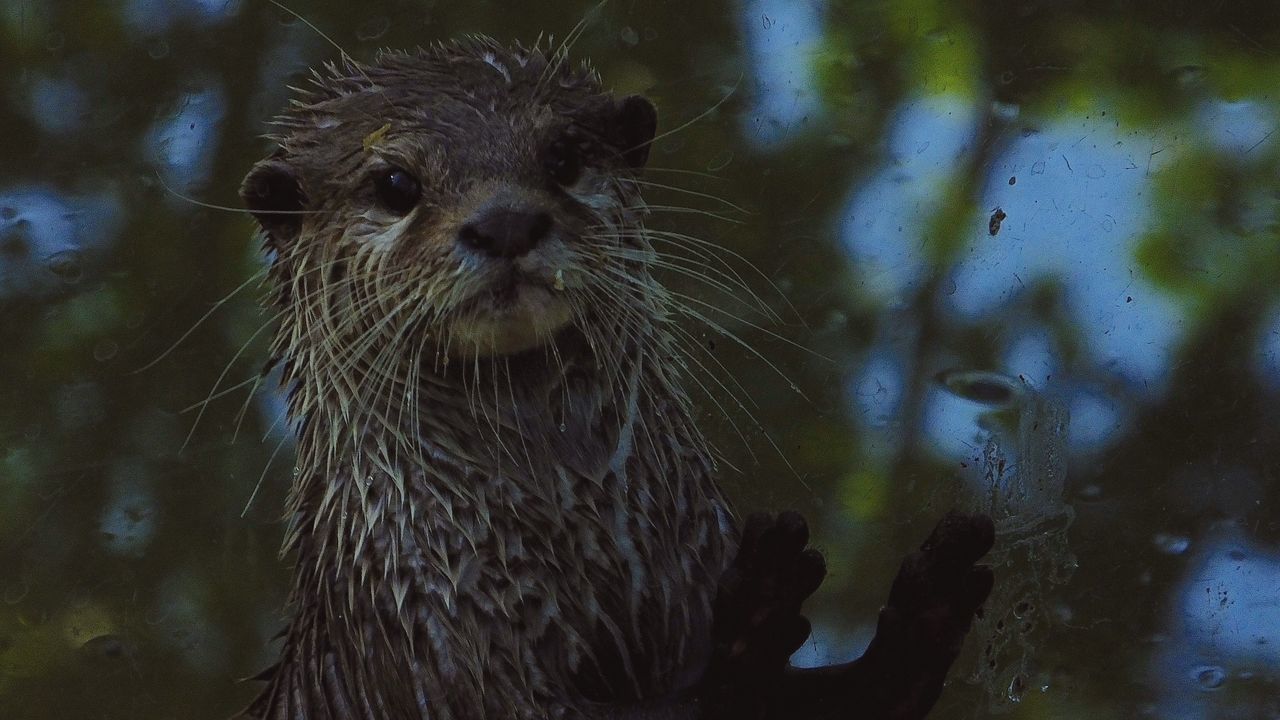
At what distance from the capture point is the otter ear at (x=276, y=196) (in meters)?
1.79

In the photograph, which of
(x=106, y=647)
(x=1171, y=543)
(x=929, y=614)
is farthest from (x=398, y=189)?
(x=1171, y=543)

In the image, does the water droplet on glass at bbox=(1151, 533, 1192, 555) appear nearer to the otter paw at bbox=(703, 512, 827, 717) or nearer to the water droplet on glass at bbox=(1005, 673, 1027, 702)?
the water droplet on glass at bbox=(1005, 673, 1027, 702)

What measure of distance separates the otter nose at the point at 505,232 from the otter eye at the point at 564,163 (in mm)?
179

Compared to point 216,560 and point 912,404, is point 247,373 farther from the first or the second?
point 912,404

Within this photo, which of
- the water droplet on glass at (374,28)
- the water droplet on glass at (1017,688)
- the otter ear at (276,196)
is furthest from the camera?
the water droplet on glass at (374,28)

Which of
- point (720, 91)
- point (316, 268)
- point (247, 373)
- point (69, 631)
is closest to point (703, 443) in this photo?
point (316, 268)

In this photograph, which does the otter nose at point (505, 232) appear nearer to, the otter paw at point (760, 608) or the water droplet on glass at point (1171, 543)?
the otter paw at point (760, 608)

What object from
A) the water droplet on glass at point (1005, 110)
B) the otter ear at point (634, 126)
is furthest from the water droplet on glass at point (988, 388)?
the otter ear at point (634, 126)

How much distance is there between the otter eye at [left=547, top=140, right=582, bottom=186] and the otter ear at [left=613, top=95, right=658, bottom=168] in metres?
0.11

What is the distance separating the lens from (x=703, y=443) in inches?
76.5

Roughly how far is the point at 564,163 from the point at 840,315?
90 centimetres

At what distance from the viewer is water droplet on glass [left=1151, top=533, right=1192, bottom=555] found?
2.42 meters

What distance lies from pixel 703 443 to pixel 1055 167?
36.5 inches

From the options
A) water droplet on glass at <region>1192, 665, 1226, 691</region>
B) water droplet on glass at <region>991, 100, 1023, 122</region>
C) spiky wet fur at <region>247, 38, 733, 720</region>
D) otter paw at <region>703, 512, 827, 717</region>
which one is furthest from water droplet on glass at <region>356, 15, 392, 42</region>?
water droplet on glass at <region>1192, 665, 1226, 691</region>
